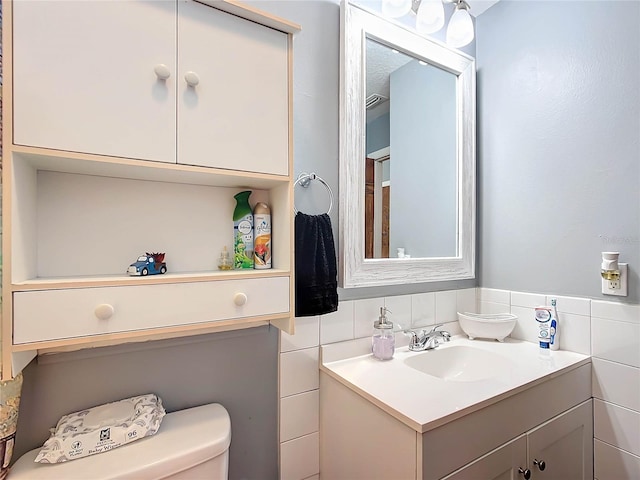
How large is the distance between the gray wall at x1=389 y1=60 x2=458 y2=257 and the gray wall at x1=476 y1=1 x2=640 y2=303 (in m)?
0.21

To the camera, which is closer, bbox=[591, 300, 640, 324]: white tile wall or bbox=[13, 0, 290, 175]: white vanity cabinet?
bbox=[13, 0, 290, 175]: white vanity cabinet

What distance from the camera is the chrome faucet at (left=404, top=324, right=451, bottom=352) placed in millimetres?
1286

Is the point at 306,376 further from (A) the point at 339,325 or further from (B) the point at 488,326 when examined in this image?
(B) the point at 488,326

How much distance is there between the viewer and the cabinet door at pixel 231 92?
786 millimetres

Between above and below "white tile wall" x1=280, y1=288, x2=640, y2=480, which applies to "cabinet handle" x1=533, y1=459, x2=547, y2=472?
below

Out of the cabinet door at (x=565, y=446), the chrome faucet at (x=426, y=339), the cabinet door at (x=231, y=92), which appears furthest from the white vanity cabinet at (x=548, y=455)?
the cabinet door at (x=231, y=92)

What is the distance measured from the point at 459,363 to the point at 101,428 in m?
1.25

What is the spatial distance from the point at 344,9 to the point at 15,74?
103 cm

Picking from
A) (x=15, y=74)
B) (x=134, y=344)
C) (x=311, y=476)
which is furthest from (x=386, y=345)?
(x=15, y=74)

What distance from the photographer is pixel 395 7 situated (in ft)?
4.04

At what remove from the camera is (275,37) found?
90cm

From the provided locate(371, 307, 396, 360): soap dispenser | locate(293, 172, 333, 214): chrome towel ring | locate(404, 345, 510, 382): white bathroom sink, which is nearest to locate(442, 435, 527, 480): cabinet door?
locate(404, 345, 510, 382): white bathroom sink

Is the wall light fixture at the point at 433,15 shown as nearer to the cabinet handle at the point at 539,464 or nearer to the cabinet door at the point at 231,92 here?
the cabinet door at the point at 231,92

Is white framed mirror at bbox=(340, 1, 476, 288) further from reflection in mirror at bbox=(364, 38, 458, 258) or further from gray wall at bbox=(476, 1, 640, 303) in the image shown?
gray wall at bbox=(476, 1, 640, 303)
